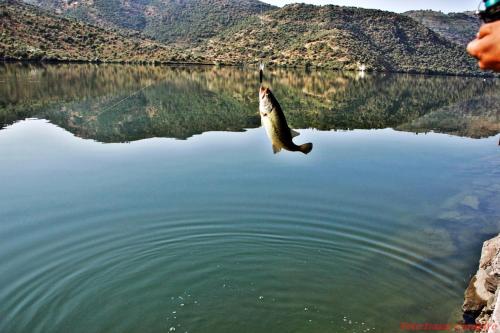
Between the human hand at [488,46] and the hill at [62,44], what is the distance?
99.2 metres

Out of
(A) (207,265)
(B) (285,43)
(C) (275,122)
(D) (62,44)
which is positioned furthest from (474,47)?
(B) (285,43)

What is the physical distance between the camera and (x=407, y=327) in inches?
384

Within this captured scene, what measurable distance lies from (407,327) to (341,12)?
603ft

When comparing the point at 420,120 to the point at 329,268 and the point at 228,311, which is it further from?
the point at 228,311

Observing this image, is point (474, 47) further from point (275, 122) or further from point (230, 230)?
point (230, 230)

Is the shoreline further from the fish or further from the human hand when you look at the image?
the human hand

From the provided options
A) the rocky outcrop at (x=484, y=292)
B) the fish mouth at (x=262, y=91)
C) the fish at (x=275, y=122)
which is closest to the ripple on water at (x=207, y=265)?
the rocky outcrop at (x=484, y=292)

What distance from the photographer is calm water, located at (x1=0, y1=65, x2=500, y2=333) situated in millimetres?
10125

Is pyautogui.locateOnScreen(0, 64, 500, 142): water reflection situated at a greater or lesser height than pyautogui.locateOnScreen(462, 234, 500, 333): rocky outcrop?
greater

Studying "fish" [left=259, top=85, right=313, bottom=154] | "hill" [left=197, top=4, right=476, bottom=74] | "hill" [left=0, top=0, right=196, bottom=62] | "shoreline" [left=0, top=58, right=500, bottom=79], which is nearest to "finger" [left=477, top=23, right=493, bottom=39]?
"fish" [left=259, top=85, right=313, bottom=154]

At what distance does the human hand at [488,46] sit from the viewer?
2.94 metres

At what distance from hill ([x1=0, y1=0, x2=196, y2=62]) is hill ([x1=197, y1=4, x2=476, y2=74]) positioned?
70.5 ft

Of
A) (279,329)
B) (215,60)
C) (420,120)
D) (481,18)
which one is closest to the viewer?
(481,18)

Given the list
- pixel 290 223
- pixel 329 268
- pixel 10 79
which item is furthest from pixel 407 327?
pixel 10 79
